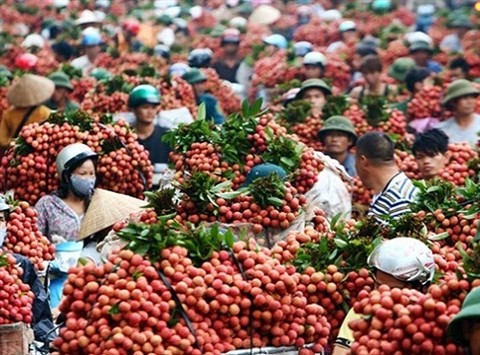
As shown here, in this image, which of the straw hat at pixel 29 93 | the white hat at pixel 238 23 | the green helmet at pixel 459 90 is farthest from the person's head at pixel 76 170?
the white hat at pixel 238 23

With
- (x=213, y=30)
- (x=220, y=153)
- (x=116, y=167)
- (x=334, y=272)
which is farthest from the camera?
(x=213, y=30)

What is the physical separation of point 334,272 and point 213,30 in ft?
61.5

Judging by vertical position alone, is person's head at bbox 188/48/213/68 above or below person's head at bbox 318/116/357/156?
below

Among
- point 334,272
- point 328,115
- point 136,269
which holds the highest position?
point 136,269

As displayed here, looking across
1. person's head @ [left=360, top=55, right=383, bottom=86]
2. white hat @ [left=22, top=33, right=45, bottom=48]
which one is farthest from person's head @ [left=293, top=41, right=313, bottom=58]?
white hat @ [left=22, top=33, right=45, bottom=48]

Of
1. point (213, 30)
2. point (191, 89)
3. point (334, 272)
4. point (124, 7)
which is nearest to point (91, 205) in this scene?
point (334, 272)

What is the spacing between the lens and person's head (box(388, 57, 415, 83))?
20.3m

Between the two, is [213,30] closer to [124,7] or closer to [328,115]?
[124,7]

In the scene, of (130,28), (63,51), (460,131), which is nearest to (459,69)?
(460,131)

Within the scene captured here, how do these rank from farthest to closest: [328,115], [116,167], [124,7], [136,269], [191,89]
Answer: [124,7], [191,89], [328,115], [116,167], [136,269]

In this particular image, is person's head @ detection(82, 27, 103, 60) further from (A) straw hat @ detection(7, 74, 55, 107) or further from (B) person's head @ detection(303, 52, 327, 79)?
(A) straw hat @ detection(7, 74, 55, 107)

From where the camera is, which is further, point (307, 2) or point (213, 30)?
point (307, 2)

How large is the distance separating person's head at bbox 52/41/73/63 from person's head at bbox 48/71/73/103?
5658 millimetres

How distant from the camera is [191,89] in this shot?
696 inches
